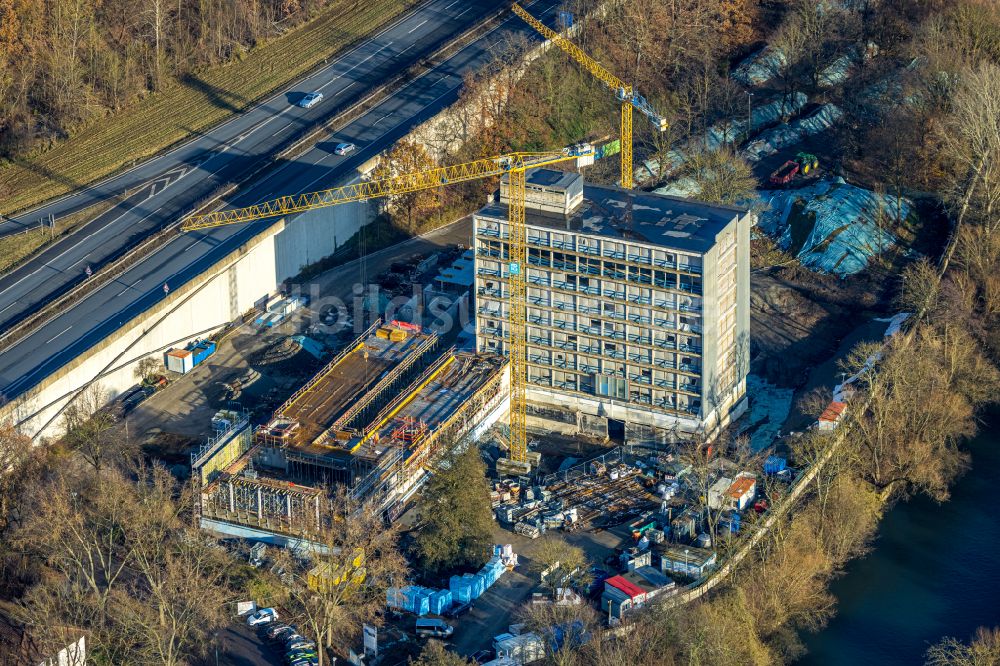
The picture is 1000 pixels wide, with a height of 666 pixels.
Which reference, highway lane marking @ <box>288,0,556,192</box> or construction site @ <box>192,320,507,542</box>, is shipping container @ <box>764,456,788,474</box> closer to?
construction site @ <box>192,320,507,542</box>

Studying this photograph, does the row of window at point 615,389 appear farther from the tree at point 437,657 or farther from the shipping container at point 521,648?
the tree at point 437,657

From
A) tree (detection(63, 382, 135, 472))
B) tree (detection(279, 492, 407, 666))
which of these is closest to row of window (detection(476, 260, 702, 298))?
tree (detection(279, 492, 407, 666))

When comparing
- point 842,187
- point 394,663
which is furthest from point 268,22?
point 394,663

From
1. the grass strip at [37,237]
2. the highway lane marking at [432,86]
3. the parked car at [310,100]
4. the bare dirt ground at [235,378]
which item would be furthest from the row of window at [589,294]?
the parked car at [310,100]

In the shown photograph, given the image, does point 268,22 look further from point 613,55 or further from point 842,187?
point 842,187

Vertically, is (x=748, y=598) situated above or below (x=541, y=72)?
below

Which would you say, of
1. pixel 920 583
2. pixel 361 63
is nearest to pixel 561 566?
pixel 920 583
